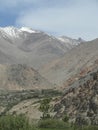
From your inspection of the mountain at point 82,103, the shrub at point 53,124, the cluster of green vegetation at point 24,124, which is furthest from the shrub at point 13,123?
the mountain at point 82,103

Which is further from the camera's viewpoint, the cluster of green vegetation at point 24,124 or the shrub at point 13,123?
the shrub at point 13,123

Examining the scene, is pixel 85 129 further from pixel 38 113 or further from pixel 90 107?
pixel 38 113

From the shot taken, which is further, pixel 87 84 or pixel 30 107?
pixel 30 107

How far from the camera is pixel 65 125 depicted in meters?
119

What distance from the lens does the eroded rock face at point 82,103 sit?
14162 centimetres

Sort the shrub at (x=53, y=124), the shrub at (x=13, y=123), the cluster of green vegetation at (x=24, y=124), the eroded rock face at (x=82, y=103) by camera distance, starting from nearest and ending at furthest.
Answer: the cluster of green vegetation at (x=24, y=124) → the shrub at (x=13, y=123) → the shrub at (x=53, y=124) → the eroded rock face at (x=82, y=103)

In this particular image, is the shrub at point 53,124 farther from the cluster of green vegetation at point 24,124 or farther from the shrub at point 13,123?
the shrub at point 13,123

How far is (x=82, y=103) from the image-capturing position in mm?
154000

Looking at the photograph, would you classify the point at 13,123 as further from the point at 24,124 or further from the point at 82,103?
the point at 82,103

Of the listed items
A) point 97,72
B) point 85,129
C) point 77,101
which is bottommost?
point 85,129

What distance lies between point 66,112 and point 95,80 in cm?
1811

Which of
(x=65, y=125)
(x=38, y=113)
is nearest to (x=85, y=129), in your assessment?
(x=65, y=125)

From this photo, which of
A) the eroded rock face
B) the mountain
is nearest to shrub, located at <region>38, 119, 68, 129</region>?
the mountain

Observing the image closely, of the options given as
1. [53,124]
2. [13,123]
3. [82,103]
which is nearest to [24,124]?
[13,123]
